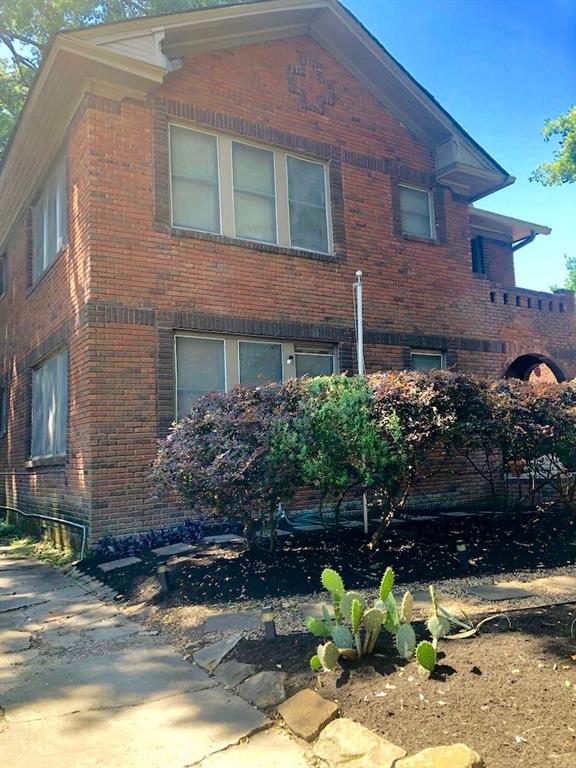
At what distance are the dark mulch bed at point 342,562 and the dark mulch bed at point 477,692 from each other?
4.65ft

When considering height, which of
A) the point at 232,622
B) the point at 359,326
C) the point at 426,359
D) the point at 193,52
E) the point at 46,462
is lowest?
the point at 232,622

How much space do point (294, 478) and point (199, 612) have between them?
5.05 ft

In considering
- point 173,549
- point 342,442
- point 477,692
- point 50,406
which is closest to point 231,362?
point 173,549

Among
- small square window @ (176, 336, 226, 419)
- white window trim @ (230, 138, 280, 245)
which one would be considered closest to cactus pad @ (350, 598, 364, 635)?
small square window @ (176, 336, 226, 419)

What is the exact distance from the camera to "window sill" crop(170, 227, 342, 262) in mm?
8742

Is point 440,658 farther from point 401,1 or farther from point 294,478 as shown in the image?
point 401,1

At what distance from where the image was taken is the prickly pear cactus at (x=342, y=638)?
11.5 feet

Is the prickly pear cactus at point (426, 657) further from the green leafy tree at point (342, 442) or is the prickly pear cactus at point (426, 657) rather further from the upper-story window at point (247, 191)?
the upper-story window at point (247, 191)

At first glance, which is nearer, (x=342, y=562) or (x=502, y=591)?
(x=502, y=591)

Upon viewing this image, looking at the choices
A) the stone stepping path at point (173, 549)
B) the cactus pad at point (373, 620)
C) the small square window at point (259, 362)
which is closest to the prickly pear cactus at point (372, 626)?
the cactus pad at point (373, 620)

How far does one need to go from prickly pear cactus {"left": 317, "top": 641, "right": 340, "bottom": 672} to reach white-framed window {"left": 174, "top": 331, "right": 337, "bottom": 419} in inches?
197

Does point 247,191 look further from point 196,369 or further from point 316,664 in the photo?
point 316,664

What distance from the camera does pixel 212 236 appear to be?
8953mm

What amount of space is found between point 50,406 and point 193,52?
19.3ft
